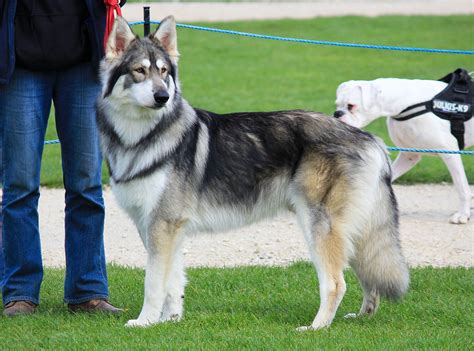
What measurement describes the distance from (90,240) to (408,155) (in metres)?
4.12

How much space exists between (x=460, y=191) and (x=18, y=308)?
14.6 feet

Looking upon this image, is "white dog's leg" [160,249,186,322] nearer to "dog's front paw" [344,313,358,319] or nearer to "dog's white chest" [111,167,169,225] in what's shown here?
"dog's white chest" [111,167,169,225]

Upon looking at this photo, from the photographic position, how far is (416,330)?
520 cm

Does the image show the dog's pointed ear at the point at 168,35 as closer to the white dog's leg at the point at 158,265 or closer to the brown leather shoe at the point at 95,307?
the white dog's leg at the point at 158,265

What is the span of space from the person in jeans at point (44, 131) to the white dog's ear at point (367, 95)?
11.6ft

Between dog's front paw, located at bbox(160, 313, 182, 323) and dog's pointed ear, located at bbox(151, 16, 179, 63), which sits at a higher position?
dog's pointed ear, located at bbox(151, 16, 179, 63)

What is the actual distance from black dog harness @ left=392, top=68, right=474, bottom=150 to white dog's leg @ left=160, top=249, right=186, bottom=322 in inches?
146

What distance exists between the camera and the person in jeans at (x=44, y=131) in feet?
17.3

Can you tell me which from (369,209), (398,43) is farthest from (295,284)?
(398,43)

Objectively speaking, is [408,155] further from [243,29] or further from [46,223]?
[243,29]

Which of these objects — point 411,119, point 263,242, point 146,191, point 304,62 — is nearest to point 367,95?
point 411,119

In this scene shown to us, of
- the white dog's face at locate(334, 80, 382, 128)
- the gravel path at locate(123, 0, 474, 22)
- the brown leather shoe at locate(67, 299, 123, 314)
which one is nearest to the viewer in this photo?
the brown leather shoe at locate(67, 299, 123, 314)

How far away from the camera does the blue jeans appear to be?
5.35m

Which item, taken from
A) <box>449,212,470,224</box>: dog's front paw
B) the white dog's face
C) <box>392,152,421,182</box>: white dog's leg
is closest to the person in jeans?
the white dog's face
